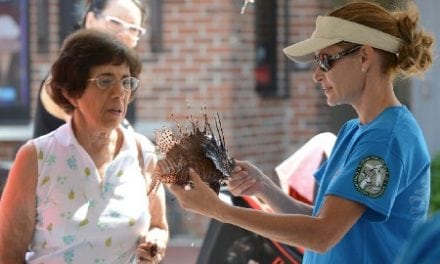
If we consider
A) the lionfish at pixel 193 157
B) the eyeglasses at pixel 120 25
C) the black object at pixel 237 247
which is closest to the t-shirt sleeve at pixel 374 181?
the lionfish at pixel 193 157

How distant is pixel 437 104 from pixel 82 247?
4.93 m

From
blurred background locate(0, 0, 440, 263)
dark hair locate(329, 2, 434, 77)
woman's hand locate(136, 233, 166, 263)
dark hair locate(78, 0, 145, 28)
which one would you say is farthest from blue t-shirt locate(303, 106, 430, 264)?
blurred background locate(0, 0, 440, 263)

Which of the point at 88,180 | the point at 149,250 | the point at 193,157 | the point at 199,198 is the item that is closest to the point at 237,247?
the point at 149,250

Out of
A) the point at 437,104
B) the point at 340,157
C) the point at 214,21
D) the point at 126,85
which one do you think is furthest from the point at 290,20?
the point at 340,157

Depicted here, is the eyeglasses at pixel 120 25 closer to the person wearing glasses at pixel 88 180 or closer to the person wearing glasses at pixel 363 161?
the person wearing glasses at pixel 88 180

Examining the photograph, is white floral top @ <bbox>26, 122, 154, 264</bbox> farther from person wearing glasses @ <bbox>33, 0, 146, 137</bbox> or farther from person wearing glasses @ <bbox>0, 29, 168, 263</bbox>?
person wearing glasses @ <bbox>33, 0, 146, 137</bbox>

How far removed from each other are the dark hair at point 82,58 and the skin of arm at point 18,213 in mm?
338

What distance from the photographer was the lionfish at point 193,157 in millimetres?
2900

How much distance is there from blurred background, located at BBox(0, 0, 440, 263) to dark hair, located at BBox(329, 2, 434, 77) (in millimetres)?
5009

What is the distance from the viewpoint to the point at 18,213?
332 cm

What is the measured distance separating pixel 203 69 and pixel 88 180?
195 inches

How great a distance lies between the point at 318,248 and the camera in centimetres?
268

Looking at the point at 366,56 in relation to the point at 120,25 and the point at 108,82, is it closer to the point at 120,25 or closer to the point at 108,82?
the point at 108,82

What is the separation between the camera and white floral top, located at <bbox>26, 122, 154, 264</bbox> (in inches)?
132
